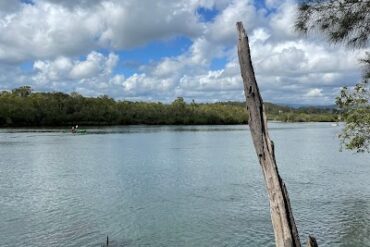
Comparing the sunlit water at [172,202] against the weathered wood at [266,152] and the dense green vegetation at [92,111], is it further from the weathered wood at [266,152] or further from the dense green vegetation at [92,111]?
the dense green vegetation at [92,111]

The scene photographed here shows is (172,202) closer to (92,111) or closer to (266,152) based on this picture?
(266,152)

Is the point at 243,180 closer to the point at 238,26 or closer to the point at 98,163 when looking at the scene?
the point at 98,163

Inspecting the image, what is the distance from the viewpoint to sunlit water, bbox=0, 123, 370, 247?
676 inches

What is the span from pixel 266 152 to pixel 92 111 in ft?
512

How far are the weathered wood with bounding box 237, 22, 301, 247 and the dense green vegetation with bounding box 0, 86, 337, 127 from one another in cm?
13335

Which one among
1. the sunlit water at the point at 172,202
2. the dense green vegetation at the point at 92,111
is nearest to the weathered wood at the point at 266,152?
the sunlit water at the point at 172,202

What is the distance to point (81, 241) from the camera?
16562mm

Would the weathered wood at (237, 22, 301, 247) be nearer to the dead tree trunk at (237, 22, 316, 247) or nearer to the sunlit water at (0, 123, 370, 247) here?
the dead tree trunk at (237, 22, 316, 247)

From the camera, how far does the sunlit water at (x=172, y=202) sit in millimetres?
17172

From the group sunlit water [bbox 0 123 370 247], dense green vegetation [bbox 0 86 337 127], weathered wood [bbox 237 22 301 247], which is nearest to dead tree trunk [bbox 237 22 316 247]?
weathered wood [bbox 237 22 301 247]

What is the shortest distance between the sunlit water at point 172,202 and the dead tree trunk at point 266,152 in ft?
33.5

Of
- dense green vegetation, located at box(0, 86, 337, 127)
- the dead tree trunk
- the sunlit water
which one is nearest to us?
the dead tree trunk

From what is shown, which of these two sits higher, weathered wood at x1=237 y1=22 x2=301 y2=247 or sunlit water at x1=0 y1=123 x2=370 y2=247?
weathered wood at x1=237 y1=22 x2=301 y2=247

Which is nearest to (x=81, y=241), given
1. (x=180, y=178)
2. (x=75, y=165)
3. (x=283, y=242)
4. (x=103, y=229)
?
(x=103, y=229)
